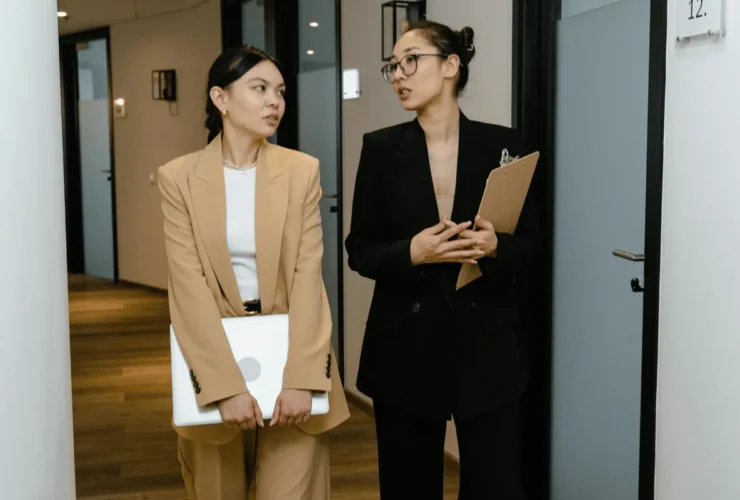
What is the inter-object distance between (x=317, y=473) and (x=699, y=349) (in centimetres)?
93

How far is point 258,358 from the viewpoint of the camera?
2170 mm

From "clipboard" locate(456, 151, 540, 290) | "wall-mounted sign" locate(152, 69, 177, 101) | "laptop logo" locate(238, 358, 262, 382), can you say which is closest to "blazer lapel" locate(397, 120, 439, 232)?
"clipboard" locate(456, 151, 540, 290)

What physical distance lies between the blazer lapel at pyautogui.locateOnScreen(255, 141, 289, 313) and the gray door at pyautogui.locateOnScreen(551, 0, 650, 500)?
110 cm

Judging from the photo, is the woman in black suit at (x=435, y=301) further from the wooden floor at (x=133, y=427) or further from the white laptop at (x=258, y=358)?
the wooden floor at (x=133, y=427)

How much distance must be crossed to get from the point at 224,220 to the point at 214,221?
2 cm

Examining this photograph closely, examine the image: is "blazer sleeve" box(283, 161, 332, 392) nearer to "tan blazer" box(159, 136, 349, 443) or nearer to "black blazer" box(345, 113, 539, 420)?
"tan blazer" box(159, 136, 349, 443)

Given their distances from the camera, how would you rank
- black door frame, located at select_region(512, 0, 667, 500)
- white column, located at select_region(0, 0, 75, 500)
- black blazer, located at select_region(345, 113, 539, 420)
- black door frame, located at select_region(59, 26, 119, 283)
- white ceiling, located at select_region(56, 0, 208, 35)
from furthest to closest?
black door frame, located at select_region(59, 26, 119, 283), white ceiling, located at select_region(56, 0, 208, 35), black door frame, located at select_region(512, 0, 667, 500), black blazer, located at select_region(345, 113, 539, 420), white column, located at select_region(0, 0, 75, 500)

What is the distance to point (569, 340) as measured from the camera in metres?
3.19

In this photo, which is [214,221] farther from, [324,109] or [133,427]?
[324,109]

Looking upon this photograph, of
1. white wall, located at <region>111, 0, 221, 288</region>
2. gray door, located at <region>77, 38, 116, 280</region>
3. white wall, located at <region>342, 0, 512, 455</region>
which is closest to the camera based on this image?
white wall, located at <region>342, 0, 512, 455</region>

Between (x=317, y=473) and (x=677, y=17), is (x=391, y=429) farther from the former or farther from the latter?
(x=677, y=17)

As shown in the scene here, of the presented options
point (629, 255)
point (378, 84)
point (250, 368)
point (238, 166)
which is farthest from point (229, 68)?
point (378, 84)

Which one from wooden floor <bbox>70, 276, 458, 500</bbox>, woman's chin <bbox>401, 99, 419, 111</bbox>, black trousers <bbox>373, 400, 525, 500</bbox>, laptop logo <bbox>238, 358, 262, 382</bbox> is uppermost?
woman's chin <bbox>401, 99, 419, 111</bbox>

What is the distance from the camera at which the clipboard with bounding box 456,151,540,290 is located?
217 cm
